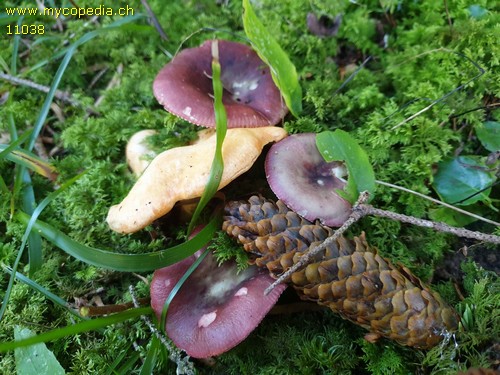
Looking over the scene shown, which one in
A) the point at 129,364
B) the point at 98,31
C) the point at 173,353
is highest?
the point at 98,31

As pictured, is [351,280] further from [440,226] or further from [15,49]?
[15,49]

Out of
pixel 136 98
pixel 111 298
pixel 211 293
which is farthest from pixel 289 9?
pixel 111 298

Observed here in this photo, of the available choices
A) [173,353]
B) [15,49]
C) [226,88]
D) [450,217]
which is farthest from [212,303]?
[15,49]

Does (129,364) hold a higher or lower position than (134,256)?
lower

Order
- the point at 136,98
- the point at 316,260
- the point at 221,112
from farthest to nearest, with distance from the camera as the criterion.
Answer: the point at 136,98
the point at 221,112
the point at 316,260

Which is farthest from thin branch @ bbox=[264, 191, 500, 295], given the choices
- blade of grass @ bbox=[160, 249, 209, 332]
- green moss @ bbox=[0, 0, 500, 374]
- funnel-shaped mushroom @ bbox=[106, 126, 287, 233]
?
funnel-shaped mushroom @ bbox=[106, 126, 287, 233]

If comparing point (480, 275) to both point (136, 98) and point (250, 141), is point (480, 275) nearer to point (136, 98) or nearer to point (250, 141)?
point (250, 141)

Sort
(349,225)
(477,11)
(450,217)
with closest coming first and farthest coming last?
1. (349,225)
2. (450,217)
3. (477,11)
